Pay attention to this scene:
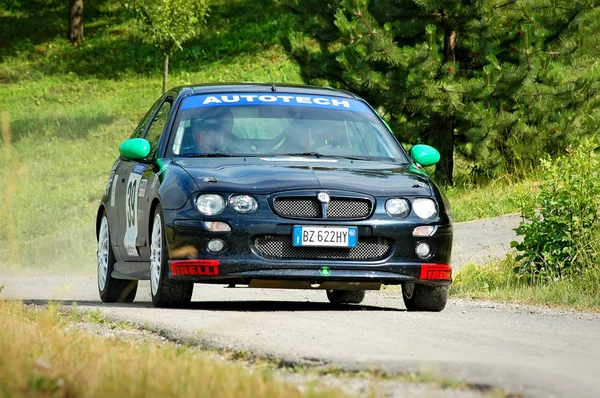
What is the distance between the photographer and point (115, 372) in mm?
5141

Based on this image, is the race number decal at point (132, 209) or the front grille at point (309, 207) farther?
the race number decal at point (132, 209)

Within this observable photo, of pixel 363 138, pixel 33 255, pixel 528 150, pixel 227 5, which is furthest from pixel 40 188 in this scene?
pixel 227 5

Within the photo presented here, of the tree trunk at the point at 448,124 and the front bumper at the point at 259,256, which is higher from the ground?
the tree trunk at the point at 448,124

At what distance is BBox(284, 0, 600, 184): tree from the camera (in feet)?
73.1

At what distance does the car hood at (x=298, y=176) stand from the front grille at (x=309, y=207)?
76mm

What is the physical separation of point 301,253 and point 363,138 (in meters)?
1.73

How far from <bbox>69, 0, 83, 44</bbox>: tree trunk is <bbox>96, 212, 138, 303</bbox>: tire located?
131 feet

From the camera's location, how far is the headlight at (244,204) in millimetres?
8836

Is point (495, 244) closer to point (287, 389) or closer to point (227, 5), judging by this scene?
point (287, 389)

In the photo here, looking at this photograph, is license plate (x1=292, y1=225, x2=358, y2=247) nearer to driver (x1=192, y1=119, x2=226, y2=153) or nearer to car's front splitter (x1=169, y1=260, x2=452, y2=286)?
car's front splitter (x1=169, y1=260, x2=452, y2=286)

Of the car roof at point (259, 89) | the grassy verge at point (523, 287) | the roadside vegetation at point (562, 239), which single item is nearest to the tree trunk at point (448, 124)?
the grassy verge at point (523, 287)

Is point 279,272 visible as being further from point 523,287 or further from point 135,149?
point 523,287

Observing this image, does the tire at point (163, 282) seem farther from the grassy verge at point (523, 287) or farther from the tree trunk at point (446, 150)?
the tree trunk at point (446, 150)

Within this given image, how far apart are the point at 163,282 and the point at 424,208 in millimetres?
1842
